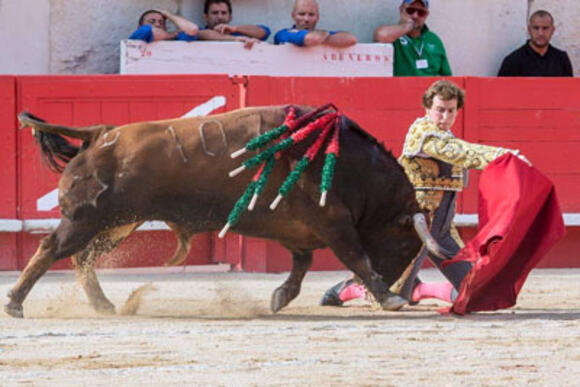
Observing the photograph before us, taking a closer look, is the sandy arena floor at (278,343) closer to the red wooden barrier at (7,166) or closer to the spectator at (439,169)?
the spectator at (439,169)

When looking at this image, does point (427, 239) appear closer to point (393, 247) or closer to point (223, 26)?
point (393, 247)

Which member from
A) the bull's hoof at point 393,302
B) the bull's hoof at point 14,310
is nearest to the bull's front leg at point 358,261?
the bull's hoof at point 393,302

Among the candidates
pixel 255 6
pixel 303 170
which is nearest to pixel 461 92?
pixel 303 170

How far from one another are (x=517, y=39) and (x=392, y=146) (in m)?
2.42

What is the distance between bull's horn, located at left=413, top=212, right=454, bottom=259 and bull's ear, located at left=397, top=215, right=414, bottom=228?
63 mm

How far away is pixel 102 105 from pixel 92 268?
86.0 inches

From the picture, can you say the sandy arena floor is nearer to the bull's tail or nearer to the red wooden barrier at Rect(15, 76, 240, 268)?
the bull's tail

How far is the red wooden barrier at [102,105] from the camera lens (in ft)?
28.2

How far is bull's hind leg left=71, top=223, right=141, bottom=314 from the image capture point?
6.66m

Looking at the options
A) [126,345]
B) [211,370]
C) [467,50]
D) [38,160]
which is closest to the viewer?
[211,370]

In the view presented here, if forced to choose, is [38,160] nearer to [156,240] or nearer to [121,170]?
[156,240]

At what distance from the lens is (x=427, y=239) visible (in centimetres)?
650

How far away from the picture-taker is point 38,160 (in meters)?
8.63

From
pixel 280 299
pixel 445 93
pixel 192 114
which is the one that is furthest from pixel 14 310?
pixel 192 114
